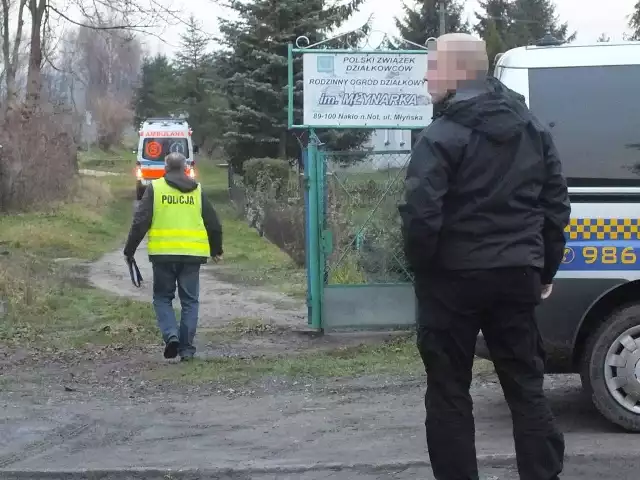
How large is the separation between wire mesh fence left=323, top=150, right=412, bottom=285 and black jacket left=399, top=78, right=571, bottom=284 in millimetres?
4819

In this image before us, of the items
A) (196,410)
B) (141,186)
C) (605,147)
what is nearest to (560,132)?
(605,147)

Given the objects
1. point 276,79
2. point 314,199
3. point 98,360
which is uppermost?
point 276,79

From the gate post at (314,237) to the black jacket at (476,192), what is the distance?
498cm

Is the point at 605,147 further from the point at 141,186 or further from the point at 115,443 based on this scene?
the point at 141,186

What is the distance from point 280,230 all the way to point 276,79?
1540 cm

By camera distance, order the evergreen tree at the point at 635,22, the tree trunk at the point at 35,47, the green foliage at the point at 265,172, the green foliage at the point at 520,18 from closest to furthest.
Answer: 1. the green foliage at the point at 265,172
2. the tree trunk at the point at 35,47
3. the evergreen tree at the point at 635,22
4. the green foliage at the point at 520,18

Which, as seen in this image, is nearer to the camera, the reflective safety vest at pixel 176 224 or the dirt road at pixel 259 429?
the dirt road at pixel 259 429

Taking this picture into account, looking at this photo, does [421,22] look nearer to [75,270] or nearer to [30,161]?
[30,161]

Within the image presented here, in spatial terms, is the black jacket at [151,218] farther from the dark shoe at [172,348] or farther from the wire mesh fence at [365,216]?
the wire mesh fence at [365,216]

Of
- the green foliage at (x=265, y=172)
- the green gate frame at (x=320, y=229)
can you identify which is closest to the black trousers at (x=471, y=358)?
the green gate frame at (x=320, y=229)

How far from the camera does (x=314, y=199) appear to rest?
8922mm

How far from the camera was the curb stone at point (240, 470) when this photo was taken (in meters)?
4.93

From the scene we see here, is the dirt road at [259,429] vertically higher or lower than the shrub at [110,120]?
lower

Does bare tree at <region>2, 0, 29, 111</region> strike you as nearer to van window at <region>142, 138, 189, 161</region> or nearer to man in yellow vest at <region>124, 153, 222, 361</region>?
van window at <region>142, 138, 189, 161</region>
